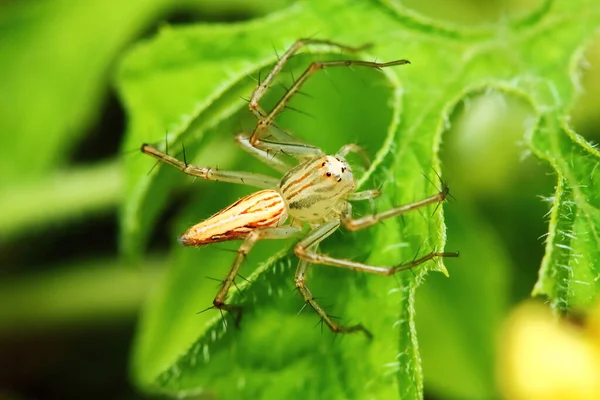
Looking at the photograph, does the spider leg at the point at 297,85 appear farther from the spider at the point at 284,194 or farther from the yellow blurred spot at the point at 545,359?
the yellow blurred spot at the point at 545,359

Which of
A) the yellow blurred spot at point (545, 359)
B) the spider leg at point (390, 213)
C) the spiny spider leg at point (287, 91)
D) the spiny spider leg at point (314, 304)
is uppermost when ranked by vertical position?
the spiny spider leg at point (287, 91)

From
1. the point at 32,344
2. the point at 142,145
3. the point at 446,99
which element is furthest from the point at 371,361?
the point at 32,344

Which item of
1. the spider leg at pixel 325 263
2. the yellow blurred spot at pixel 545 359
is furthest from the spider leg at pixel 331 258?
the yellow blurred spot at pixel 545 359

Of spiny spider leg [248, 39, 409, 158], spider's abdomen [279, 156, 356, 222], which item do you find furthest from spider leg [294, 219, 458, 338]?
spiny spider leg [248, 39, 409, 158]

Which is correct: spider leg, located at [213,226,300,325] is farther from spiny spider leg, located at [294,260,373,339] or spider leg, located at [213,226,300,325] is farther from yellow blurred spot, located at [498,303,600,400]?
yellow blurred spot, located at [498,303,600,400]

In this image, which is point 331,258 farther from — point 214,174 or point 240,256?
point 214,174

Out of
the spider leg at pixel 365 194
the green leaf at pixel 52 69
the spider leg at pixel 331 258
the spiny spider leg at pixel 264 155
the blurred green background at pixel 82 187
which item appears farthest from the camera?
the green leaf at pixel 52 69

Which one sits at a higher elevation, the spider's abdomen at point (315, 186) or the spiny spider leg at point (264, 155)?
the spiny spider leg at point (264, 155)

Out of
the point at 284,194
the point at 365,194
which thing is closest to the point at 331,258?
the point at 365,194
